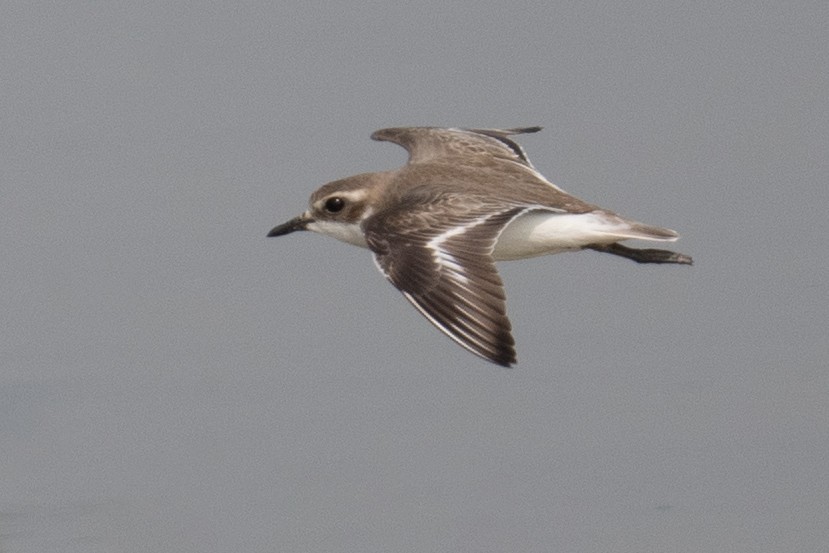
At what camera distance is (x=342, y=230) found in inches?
792

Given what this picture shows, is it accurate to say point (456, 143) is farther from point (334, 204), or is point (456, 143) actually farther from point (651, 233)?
point (651, 233)

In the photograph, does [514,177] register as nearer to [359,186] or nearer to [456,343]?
[359,186]

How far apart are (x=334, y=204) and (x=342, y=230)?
255 millimetres

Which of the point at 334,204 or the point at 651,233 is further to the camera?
the point at 334,204

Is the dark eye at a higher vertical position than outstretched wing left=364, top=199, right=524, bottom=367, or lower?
lower

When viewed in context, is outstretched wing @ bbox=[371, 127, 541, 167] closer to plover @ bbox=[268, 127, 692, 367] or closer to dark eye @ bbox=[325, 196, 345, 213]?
plover @ bbox=[268, 127, 692, 367]

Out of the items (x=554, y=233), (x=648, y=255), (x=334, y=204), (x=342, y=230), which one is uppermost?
(x=554, y=233)

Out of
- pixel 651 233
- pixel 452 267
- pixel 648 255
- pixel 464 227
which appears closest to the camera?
pixel 452 267

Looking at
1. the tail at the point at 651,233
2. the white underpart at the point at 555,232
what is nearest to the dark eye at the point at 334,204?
the white underpart at the point at 555,232

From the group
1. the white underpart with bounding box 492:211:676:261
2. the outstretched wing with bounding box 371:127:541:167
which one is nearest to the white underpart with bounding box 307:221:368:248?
the white underpart with bounding box 492:211:676:261

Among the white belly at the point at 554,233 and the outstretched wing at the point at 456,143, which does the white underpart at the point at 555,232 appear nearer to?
the white belly at the point at 554,233

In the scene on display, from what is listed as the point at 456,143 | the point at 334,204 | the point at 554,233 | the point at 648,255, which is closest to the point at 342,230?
the point at 334,204

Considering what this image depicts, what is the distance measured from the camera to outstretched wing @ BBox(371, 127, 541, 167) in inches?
871

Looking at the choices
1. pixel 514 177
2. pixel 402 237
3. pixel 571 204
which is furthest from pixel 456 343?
pixel 514 177
